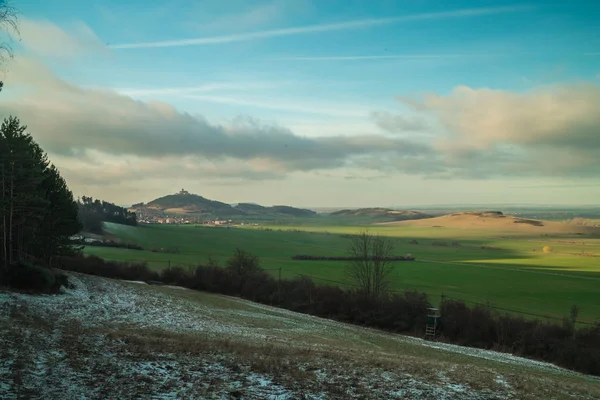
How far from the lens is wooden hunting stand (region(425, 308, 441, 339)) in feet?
162

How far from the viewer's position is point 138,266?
70.6 m

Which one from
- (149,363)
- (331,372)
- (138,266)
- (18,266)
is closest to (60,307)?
(18,266)

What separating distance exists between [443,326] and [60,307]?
40370mm

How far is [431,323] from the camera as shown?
50.4 metres

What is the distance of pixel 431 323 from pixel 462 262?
62.8m

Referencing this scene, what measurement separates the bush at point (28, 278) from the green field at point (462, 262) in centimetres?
4853

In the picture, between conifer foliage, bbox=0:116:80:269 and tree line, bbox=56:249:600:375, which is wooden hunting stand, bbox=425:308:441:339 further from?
conifer foliage, bbox=0:116:80:269

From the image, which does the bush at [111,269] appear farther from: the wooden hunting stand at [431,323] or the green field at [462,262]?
the wooden hunting stand at [431,323]

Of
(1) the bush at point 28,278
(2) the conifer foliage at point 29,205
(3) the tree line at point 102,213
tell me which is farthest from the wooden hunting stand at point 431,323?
(3) the tree line at point 102,213

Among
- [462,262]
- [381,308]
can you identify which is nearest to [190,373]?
[381,308]

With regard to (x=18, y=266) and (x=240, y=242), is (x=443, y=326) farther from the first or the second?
(x=240, y=242)

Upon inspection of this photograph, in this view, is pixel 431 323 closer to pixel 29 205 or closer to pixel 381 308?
pixel 381 308

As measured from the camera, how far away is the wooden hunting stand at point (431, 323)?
4938 centimetres

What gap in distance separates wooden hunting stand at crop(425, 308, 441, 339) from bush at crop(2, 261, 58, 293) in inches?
1497
